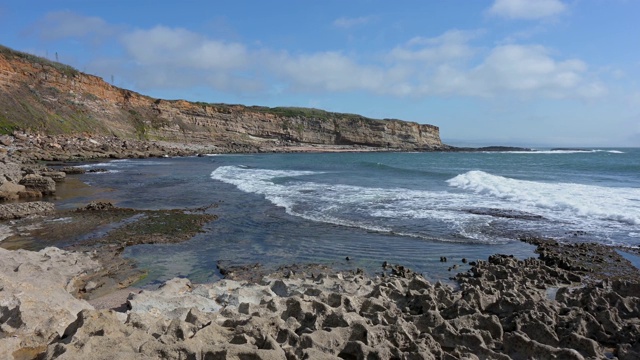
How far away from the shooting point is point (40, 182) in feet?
62.5

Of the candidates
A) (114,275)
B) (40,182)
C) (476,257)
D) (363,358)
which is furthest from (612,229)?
(40,182)

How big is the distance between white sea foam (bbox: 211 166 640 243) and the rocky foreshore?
5683 millimetres

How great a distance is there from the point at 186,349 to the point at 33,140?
5025 cm

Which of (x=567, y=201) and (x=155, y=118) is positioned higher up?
(x=155, y=118)

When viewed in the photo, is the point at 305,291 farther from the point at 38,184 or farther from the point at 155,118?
the point at 155,118

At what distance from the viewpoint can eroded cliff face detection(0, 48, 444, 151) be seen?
165ft

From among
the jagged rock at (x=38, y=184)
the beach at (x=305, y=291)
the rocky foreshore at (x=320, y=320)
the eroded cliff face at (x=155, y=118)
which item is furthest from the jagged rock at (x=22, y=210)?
the eroded cliff face at (x=155, y=118)

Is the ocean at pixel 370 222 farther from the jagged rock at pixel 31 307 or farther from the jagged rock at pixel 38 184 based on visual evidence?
the jagged rock at pixel 31 307

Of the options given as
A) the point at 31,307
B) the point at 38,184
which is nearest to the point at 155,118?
the point at 38,184

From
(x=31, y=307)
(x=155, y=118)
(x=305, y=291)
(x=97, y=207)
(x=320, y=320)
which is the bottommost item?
(x=97, y=207)

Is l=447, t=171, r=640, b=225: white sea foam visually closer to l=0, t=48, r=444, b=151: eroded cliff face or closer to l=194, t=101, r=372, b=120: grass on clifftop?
l=0, t=48, r=444, b=151: eroded cliff face

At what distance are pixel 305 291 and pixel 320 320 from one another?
1.57 metres

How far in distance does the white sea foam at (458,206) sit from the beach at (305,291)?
0.32m

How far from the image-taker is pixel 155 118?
235 feet
